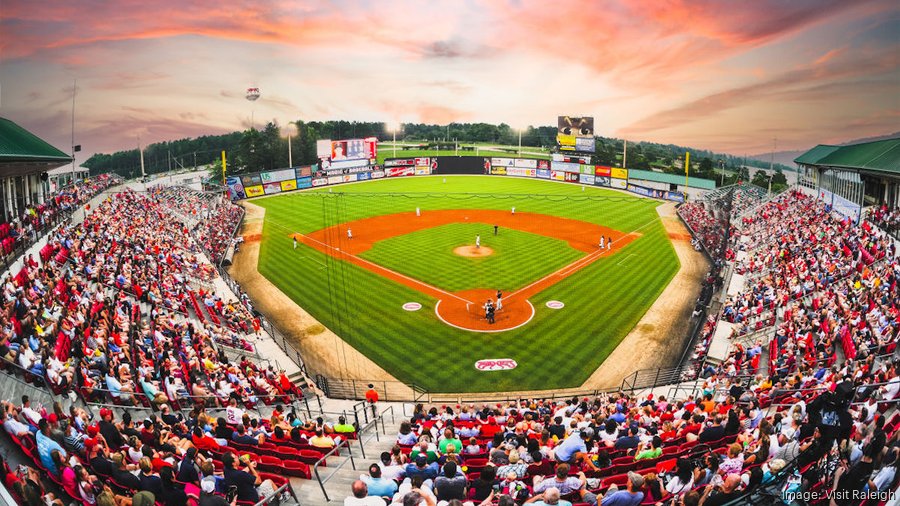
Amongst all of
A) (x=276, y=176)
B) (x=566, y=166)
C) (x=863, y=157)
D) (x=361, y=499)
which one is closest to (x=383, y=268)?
(x=361, y=499)

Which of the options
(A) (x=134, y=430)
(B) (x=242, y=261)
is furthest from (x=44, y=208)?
(A) (x=134, y=430)

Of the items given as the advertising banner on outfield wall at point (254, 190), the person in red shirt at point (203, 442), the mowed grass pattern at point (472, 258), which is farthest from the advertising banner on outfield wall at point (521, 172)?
the person in red shirt at point (203, 442)

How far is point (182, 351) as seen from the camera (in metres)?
16.9

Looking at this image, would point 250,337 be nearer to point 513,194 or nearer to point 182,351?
point 182,351

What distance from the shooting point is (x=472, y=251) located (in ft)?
134

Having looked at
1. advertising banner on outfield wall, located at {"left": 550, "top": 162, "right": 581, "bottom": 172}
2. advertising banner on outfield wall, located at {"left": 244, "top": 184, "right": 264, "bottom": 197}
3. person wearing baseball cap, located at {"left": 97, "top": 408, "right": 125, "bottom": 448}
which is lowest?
person wearing baseball cap, located at {"left": 97, "top": 408, "right": 125, "bottom": 448}

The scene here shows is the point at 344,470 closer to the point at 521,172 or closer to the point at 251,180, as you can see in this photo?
the point at 251,180

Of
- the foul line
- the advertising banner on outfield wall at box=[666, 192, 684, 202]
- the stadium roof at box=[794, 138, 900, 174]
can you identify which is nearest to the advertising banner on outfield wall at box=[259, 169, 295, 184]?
the foul line

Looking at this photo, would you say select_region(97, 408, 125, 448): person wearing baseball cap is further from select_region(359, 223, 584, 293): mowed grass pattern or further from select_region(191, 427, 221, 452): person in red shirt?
select_region(359, 223, 584, 293): mowed grass pattern

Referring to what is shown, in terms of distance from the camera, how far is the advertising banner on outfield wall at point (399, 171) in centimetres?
9685

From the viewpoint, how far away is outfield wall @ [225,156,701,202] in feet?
245

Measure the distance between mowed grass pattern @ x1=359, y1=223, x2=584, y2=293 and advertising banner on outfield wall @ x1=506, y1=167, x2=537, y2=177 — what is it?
162 feet

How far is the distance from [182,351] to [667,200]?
69.6 metres

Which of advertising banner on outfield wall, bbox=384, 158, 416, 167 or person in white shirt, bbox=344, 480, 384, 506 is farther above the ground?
advertising banner on outfield wall, bbox=384, 158, 416, 167
